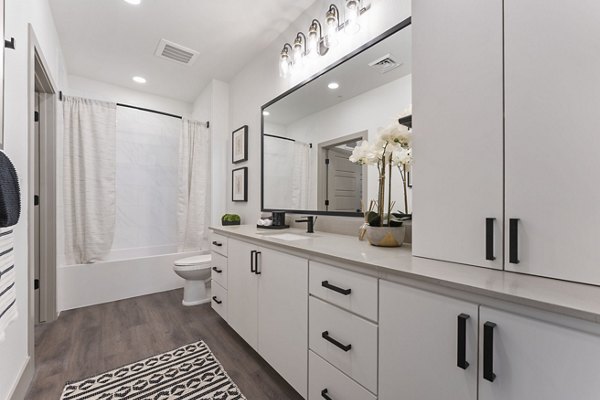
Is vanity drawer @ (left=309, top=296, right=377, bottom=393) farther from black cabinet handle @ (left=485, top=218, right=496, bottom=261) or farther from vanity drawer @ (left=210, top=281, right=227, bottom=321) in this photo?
vanity drawer @ (left=210, top=281, right=227, bottom=321)

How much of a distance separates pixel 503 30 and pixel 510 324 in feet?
2.89

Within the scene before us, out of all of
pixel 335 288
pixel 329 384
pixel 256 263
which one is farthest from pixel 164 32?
pixel 329 384

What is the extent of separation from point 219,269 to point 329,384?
1.37 metres

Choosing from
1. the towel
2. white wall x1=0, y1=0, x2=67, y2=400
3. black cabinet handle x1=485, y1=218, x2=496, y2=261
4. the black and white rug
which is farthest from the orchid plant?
white wall x1=0, y1=0, x2=67, y2=400

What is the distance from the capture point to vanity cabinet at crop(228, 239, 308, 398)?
4.30ft

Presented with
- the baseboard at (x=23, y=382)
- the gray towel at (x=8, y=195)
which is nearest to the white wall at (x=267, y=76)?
the gray towel at (x=8, y=195)

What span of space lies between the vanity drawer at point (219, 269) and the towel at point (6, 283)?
3.90 ft

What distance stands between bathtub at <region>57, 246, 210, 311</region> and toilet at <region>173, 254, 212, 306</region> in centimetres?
57

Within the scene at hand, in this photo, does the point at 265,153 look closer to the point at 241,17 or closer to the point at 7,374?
the point at 241,17

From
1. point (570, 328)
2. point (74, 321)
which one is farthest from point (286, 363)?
point (74, 321)

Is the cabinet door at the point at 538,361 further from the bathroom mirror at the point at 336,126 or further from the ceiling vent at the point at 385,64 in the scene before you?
the ceiling vent at the point at 385,64

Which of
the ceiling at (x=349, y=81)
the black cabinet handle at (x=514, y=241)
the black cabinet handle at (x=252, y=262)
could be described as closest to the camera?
Result: the black cabinet handle at (x=514, y=241)

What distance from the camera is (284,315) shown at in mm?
1427

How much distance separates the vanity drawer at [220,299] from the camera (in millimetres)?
2145
